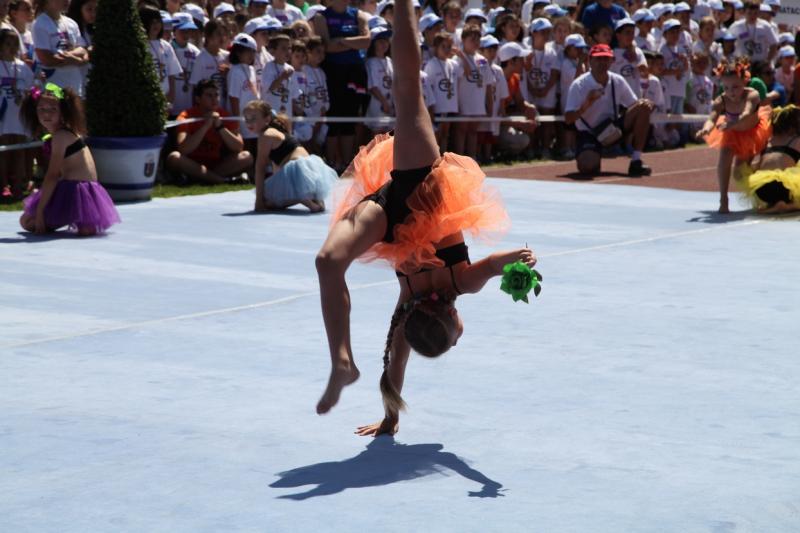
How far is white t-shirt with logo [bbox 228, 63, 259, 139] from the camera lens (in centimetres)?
1503

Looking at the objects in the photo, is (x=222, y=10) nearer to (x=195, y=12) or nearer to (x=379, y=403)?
(x=195, y=12)

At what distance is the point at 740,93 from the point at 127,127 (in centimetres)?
619

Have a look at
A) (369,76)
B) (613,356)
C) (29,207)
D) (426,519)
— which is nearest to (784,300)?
(613,356)

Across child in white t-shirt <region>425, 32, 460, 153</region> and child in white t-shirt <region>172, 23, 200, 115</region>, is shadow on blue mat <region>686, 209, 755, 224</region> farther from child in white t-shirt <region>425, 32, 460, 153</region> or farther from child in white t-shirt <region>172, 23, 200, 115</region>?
child in white t-shirt <region>172, 23, 200, 115</region>

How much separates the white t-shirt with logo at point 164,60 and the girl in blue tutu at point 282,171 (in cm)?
207

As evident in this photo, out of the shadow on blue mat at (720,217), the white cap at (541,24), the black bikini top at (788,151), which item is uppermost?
the white cap at (541,24)

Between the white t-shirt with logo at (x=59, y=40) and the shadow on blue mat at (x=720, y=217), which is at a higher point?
the white t-shirt with logo at (x=59, y=40)

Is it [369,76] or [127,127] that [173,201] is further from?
[369,76]

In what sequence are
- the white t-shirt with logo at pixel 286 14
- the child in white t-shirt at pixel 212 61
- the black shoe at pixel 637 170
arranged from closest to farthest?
the child in white t-shirt at pixel 212 61
the black shoe at pixel 637 170
the white t-shirt with logo at pixel 286 14

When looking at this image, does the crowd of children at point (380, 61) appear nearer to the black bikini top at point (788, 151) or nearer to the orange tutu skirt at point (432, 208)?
the black bikini top at point (788, 151)

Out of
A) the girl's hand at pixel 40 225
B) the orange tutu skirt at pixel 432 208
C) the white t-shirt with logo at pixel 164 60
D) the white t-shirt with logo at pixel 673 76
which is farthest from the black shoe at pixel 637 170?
the orange tutu skirt at pixel 432 208

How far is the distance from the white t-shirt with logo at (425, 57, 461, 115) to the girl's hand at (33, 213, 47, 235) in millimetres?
6925

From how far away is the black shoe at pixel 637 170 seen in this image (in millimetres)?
16594

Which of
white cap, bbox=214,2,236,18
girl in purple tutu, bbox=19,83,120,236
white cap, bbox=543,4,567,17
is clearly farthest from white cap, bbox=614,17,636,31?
girl in purple tutu, bbox=19,83,120,236
